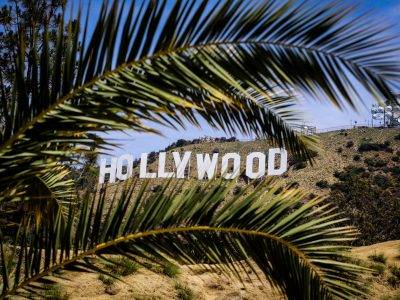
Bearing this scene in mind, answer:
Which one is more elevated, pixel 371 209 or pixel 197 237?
pixel 197 237

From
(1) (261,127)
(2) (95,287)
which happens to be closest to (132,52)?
(1) (261,127)

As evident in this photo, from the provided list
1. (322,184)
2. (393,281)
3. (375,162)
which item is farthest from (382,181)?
(393,281)

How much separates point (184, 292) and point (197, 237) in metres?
5.69

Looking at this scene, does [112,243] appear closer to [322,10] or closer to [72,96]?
[72,96]

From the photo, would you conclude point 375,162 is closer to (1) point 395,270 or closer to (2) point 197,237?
(1) point 395,270

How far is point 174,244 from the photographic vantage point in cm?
300

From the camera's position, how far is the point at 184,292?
8406 millimetres

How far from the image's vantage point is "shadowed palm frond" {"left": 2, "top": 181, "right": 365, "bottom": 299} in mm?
2934

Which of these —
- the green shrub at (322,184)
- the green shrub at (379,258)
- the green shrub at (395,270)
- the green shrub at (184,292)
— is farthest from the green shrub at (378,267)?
the green shrub at (322,184)

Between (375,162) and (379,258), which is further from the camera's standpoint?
Result: (375,162)

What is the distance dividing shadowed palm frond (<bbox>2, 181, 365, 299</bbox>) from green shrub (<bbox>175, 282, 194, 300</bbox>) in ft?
17.7

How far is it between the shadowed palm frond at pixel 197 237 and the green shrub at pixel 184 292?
5383 mm

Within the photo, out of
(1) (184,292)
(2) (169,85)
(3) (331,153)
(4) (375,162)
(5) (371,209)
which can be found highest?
(3) (331,153)

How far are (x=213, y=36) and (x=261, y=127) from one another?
2.05 metres
